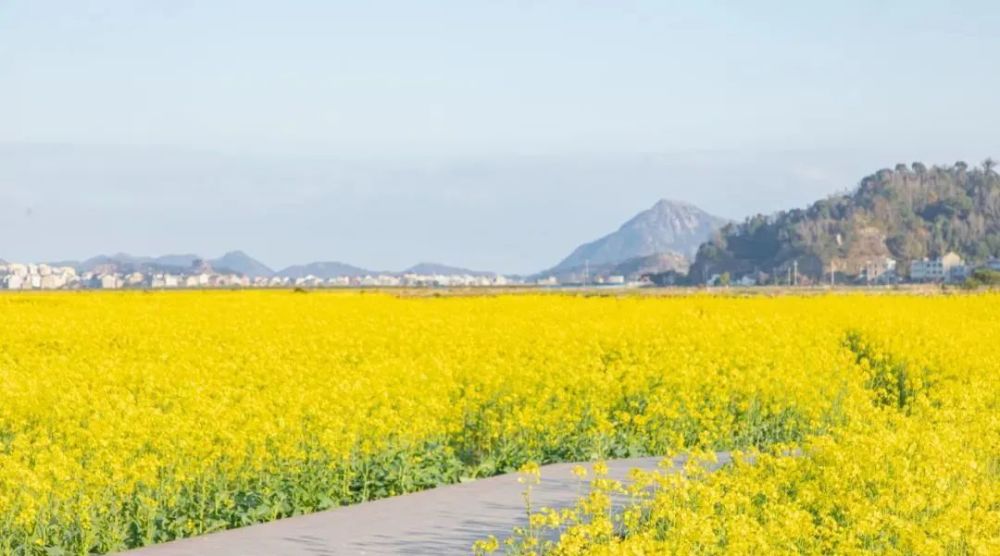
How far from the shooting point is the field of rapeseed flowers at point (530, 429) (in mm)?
7582

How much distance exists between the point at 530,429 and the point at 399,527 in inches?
171

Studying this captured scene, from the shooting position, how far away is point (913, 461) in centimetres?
852

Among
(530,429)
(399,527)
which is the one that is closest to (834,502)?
(399,527)

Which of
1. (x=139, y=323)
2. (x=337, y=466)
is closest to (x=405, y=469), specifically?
(x=337, y=466)

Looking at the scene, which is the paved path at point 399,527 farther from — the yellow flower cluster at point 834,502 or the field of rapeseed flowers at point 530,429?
the field of rapeseed flowers at point 530,429

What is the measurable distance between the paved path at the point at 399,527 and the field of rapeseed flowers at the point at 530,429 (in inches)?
23.2

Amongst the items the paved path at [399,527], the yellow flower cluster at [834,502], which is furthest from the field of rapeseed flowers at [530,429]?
the paved path at [399,527]

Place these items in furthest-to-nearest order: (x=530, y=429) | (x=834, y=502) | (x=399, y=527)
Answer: (x=530, y=429) < (x=399, y=527) < (x=834, y=502)

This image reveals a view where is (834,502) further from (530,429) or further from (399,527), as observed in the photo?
(530,429)

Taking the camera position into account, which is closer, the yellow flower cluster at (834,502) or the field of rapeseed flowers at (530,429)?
the yellow flower cluster at (834,502)

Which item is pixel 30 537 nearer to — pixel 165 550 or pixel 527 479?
pixel 165 550

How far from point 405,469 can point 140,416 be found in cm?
238

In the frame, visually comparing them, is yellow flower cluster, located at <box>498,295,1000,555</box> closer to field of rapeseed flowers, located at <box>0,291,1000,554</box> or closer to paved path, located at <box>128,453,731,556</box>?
field of rapeseed flowers, located at <box>0,291,1000,554</box>

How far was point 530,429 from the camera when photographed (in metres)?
13.6
